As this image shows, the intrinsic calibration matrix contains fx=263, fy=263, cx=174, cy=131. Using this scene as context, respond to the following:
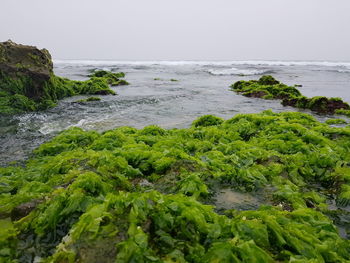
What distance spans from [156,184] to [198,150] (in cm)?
190

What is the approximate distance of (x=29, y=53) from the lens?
1266 centimetres

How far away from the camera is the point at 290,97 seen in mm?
14336

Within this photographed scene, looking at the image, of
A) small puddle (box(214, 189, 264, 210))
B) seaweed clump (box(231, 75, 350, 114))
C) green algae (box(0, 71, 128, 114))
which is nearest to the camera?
small puddle (box(214, 189, 264, 210))

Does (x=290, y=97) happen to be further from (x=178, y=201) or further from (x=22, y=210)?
(x=22, y=210)

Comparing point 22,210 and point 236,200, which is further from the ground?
point 22,210

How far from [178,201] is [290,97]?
13.3m

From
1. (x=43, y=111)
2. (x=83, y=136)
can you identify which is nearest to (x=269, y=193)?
(x=83, y=136)

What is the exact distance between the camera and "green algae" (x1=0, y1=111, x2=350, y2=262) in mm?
2375

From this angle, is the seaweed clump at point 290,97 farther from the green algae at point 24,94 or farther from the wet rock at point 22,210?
the wet rock at point 22,210

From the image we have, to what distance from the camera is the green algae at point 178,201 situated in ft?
7.79

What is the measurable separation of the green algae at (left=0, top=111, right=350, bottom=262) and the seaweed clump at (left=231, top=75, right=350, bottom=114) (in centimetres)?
568

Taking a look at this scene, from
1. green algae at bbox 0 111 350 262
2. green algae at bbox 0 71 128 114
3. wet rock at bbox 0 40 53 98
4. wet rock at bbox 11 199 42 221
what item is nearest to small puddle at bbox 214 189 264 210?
green algae at bbox 0 111 350 262

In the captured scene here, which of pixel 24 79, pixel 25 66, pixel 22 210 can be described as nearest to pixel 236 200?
pixel 22 210

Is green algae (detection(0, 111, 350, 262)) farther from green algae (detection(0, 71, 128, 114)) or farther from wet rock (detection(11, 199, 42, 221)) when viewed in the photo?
green algae (detection(0, 71, 128, 114))
